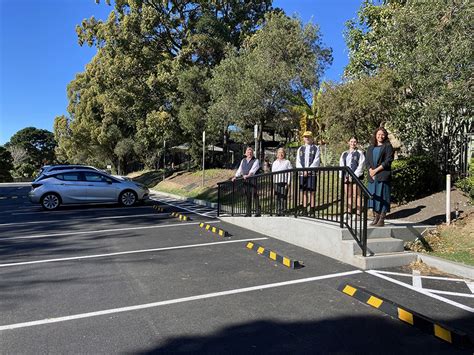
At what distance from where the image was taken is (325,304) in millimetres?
4492

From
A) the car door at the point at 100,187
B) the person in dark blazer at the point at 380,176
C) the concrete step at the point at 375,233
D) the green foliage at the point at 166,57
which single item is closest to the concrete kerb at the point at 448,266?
the concrete step at the point at 375,233

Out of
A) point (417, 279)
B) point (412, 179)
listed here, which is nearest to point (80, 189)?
point (412, 179)

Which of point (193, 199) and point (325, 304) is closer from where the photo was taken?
point (325, 304)

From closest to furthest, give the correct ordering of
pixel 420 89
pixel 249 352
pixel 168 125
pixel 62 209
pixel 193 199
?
pixel 249 352
pixel 420 89
pixel 62 209
pixel 193 199
pixel 168 125

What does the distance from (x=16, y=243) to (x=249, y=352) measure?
653 centimetres

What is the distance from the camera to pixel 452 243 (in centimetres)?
698

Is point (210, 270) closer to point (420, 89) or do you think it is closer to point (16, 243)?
point (16, 243)

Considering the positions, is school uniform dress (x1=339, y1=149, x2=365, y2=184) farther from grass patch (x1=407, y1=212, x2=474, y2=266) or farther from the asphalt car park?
the asphalt car park

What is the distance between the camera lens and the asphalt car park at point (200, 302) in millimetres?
3607

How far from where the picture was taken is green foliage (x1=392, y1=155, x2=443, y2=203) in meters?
10.4

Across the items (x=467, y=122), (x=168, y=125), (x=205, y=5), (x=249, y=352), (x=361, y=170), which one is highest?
(x=205, y=5)

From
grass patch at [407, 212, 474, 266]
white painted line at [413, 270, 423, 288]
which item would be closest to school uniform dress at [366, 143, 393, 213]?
grass patch at [407, 212, 474, 266]

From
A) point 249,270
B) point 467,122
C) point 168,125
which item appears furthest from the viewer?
point 168,125

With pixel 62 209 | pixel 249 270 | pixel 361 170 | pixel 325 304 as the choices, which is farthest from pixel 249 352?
pixel 62 209
